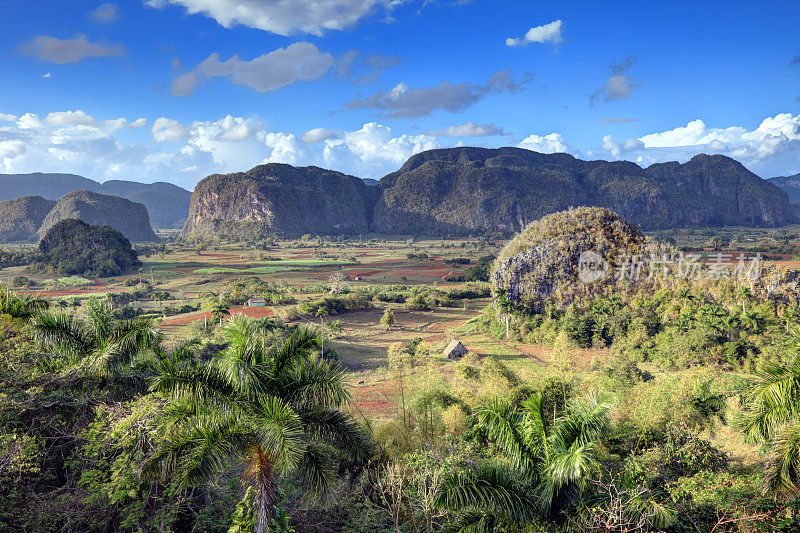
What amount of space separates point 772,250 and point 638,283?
2300 inches

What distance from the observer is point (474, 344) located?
31344mm

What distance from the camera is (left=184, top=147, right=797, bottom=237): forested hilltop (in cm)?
15962

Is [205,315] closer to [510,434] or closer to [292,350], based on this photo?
[292,350]

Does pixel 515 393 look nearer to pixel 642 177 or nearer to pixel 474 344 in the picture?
pixel 474 344

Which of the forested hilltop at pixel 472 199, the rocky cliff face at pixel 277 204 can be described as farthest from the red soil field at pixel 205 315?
the forested hilltop at pixel 472 199

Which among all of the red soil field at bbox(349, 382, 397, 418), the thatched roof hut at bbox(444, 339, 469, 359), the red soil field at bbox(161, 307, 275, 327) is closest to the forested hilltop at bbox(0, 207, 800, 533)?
the red soil field at bbox(349, 382, 397, 418)

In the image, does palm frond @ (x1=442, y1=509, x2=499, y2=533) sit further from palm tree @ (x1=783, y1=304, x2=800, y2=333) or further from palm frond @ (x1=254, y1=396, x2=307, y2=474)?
palm tree @ (x1=783, y1=304, x2=800, y2=333)

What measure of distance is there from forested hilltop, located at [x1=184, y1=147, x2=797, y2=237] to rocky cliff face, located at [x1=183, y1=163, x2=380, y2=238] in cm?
40

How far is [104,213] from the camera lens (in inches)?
6294

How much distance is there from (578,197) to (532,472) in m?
179

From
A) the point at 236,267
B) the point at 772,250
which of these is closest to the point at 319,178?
the point at 236,267

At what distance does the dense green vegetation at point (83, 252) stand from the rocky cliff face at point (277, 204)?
66.8 metres

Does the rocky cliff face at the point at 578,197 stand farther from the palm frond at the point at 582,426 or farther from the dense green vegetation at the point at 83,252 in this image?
the palm frond at the point at 582,426

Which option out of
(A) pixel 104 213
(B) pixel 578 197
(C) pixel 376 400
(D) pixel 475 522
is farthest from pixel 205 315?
(B) pixel 578 197
